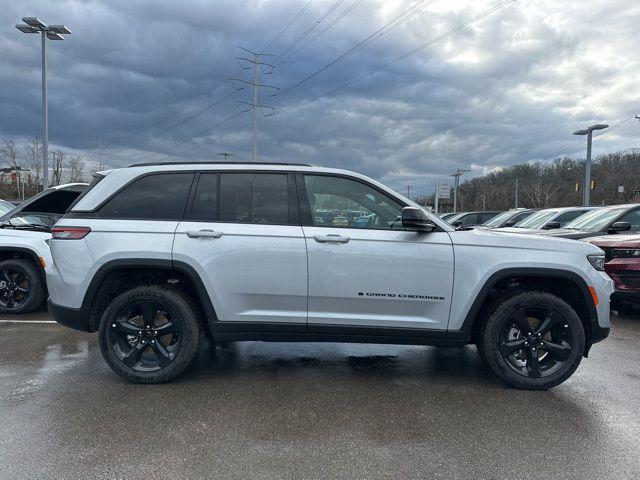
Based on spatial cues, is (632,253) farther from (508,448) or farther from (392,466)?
(392,466)

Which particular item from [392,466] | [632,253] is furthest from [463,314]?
[632,253]

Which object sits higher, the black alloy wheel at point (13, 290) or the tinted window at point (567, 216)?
the tinted window at point (567, 216)

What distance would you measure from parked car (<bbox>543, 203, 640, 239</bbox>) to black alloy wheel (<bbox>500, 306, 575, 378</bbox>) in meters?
4.67

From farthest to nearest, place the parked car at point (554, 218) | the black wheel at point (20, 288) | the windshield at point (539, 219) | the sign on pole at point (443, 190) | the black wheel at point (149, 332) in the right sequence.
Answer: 1. the sign on pole at point (443, 190)
2. the windshield at point (539, 219)
3. the parked car at point (554, 218)
4. the black wheel at point (20, 288)
5. the black wheel at point (149, 332)

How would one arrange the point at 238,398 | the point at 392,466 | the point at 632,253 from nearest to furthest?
the point at 392,466
the point at 238,398
the point at 632,253

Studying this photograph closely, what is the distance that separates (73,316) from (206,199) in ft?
5.07

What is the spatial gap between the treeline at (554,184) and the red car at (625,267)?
6863cm

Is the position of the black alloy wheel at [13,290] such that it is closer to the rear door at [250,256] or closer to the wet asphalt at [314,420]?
the wet asphalt at [314,420]

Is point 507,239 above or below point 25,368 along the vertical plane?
above

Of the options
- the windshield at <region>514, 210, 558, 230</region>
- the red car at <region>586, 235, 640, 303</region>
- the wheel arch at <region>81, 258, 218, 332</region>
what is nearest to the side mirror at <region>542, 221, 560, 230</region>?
the windshield at <region>514, 210, 558, 230</region>

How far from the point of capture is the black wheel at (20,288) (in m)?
6.79

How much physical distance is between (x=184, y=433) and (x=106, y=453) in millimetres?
510

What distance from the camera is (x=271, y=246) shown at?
4078 mm

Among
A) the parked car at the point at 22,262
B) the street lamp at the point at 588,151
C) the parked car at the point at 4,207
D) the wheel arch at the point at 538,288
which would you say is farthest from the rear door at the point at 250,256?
the street lamp at the point at 588,151
